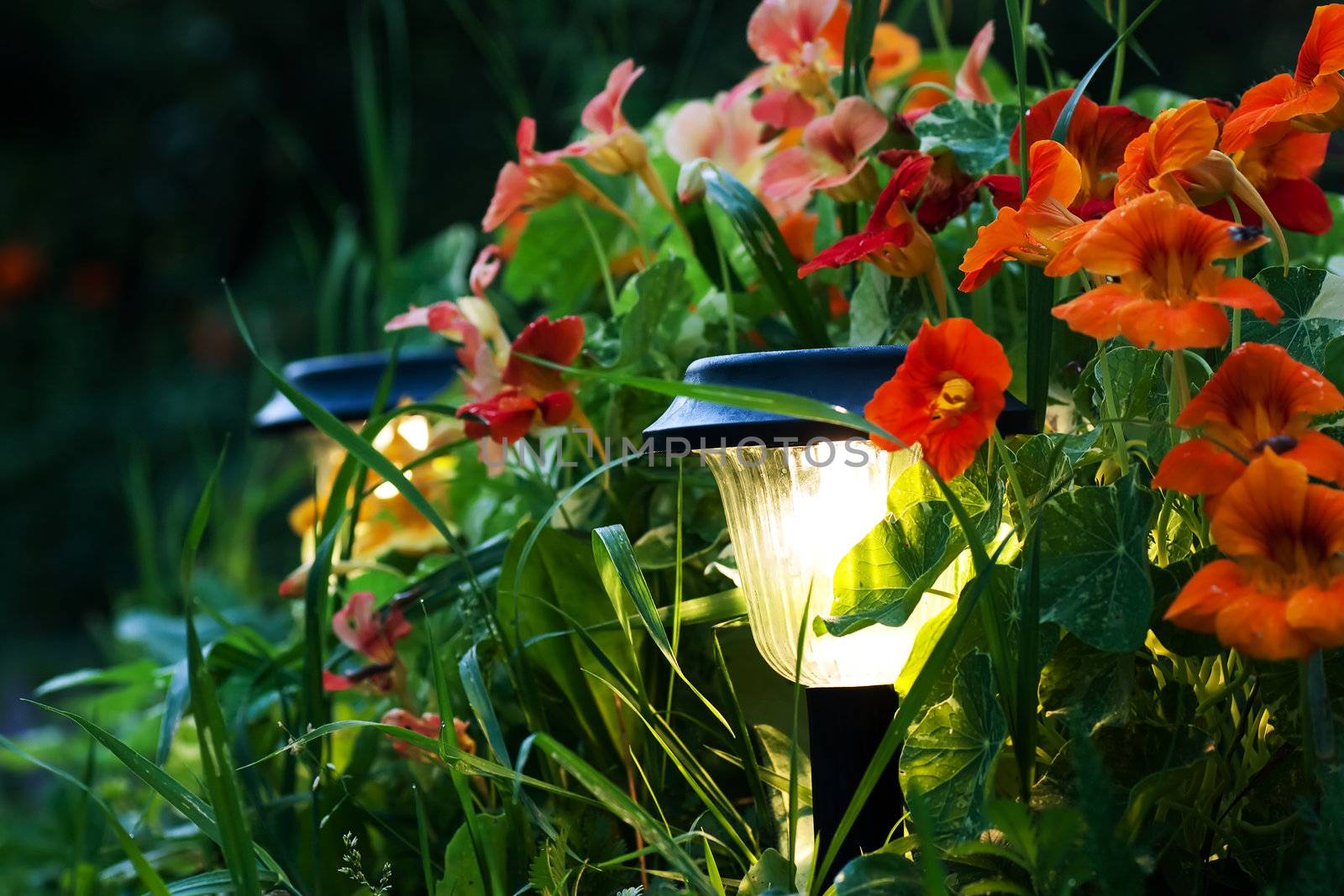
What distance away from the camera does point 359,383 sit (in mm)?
1458

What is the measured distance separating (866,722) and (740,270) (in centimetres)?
53

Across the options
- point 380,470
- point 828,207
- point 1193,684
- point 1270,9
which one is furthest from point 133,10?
point 1193,684

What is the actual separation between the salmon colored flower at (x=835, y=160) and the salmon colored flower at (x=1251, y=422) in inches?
12.5

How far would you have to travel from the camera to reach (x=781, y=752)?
0.79m

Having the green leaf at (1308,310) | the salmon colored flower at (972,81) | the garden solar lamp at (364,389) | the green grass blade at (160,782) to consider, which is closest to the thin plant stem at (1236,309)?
the green leaf at (1308,310)

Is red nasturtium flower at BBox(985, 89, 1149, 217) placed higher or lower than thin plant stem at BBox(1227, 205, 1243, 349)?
higher

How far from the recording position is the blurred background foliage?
A: 3.61 meters

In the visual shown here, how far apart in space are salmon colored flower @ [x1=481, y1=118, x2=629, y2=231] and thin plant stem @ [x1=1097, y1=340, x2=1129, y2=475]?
0.44 meters

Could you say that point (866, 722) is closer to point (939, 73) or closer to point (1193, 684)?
point (1193, 684)

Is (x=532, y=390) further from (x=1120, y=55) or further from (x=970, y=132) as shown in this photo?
(x=1120, y=55)

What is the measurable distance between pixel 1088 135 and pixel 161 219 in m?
4.25

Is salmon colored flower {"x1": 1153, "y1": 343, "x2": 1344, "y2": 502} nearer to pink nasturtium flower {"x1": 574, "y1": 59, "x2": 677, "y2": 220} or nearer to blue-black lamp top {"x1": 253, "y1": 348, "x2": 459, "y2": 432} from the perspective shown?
pink nasturtium flower {"x1": 574, "y1": 59, "x2": 677, "y2": 220}

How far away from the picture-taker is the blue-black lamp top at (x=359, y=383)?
4.62 feet

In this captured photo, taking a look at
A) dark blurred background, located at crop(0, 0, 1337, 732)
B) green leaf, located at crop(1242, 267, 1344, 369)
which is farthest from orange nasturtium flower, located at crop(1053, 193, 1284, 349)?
dark blurred background, located at crop(0, 0, 1337, 732)
